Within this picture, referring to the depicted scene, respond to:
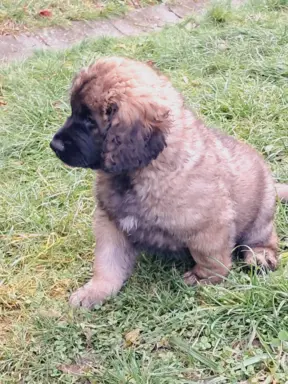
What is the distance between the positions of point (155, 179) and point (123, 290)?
0.62m

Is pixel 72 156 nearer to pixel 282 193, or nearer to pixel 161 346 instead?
pixel 161 346

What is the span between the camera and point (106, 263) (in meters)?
3.16

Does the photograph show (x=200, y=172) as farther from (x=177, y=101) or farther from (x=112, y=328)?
(x=112, y=328)

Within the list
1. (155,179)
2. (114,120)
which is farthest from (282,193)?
(114,120)

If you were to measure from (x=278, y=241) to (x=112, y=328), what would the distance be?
40.4 inches

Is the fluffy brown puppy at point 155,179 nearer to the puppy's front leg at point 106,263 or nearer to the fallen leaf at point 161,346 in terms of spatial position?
the puppy's front leg at point 106,263

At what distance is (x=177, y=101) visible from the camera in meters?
2.95

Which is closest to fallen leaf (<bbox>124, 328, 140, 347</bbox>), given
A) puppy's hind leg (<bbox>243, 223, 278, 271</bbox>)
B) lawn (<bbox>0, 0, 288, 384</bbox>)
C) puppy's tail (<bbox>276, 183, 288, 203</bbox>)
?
lawn (<bbox>0, 0, 288, 384</bbox>)

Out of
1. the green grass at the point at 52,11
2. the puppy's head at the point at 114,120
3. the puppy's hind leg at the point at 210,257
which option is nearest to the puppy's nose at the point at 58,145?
the puppy's head at the point at 114,120

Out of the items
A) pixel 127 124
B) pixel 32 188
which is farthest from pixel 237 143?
pixel 32 188

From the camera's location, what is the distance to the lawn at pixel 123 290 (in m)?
2.73

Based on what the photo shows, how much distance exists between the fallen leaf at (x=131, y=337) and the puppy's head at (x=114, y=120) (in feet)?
2.36

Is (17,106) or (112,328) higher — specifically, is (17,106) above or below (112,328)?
below

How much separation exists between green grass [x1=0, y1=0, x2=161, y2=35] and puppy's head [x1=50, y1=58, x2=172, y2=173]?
4.03 metres
